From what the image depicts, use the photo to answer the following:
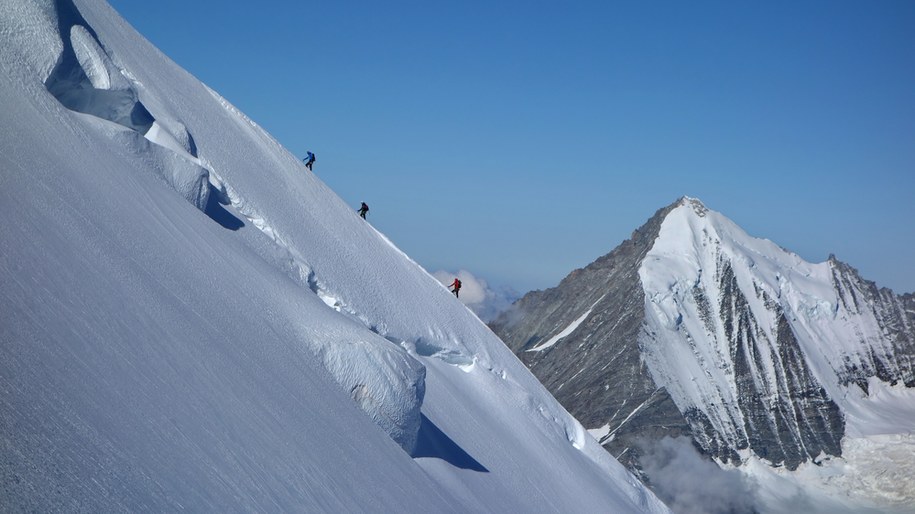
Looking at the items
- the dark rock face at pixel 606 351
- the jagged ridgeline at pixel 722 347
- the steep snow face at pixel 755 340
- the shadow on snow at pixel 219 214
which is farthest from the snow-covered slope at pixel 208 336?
the steep snow face at pixel 755 340

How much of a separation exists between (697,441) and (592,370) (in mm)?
17581

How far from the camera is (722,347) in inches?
5271

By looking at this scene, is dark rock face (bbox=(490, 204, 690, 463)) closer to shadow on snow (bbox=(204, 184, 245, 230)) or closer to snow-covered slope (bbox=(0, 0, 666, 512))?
snow-covered slope (bbox=(0, 0, 666, 512))

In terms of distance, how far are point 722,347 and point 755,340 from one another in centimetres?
561

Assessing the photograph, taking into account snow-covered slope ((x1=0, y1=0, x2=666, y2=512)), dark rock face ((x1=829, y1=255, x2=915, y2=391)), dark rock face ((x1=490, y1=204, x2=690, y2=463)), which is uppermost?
dark rock face ((x1=829, y1=255, x2=915, y2=391))

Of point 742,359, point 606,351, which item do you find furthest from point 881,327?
point 606,351

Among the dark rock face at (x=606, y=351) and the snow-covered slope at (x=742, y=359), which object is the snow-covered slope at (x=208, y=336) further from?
the snow-covered slope at (x=742, y=359)

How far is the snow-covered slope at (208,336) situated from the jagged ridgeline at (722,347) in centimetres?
8886

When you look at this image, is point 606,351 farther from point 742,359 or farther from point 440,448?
point 440,448

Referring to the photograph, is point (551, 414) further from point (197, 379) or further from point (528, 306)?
point (528, 306)

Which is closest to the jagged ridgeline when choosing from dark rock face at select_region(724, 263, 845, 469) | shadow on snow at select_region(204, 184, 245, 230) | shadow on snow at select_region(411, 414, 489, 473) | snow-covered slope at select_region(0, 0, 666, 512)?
dark rock face at select_region(724, 263, 845, 469)

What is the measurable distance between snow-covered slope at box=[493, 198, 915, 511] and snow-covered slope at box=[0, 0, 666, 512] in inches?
3499

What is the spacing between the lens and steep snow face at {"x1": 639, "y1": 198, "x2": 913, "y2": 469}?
12712 cm

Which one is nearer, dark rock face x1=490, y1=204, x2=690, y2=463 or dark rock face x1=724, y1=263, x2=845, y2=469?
dark rock face x1=490, y1=204, x2=690, y2=463
